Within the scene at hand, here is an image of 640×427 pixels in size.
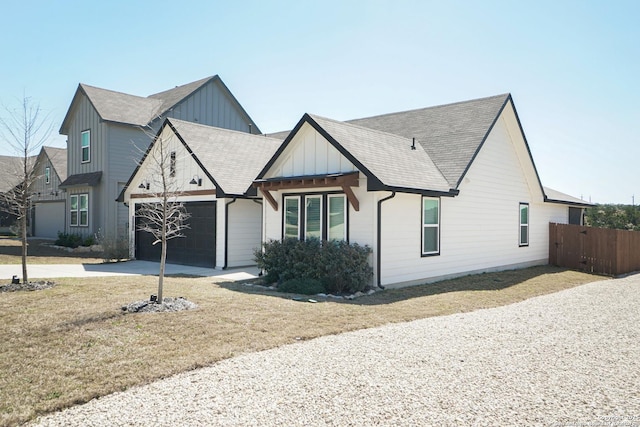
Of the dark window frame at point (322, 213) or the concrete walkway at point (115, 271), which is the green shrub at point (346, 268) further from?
the concrete walkway at point (115, 271)

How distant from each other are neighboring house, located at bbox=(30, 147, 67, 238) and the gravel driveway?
28.1m

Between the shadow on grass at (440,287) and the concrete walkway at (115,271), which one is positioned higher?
the concrete walkway at (115,271)

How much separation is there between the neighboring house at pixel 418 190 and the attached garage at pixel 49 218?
2111 cm

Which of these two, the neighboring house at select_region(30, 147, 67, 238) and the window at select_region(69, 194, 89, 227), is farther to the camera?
the neighboring house at select_region(30, 147, 67, 238)

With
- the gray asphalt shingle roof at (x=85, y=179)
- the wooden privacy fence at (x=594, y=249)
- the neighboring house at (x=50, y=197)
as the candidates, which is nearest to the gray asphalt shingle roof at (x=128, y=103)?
the gray asphalt shingle roof at (x=85, y=179)

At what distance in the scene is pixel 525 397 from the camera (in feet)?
16.7

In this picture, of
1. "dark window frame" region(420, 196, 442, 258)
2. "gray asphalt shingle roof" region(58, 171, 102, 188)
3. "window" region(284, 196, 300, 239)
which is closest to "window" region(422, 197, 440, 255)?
"dark window frame" region(420, 196, 442, 258)

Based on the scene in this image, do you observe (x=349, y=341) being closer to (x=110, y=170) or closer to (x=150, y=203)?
(x=150, y=203)

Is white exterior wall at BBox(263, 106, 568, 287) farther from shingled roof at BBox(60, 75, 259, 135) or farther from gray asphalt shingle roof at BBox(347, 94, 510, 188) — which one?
shingled roof at BBox(60, 75, 259, 135)

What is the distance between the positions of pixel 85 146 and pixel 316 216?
18011 millimetres

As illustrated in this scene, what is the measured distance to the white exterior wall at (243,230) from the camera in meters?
16.8

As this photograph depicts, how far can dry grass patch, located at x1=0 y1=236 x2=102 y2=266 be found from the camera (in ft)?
62.1

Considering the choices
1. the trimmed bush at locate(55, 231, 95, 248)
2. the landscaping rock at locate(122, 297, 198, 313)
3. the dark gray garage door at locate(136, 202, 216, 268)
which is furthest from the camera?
the trimmed bush at locate(55, 231, 95, 248)

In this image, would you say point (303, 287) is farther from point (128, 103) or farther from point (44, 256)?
point (128, 103)
